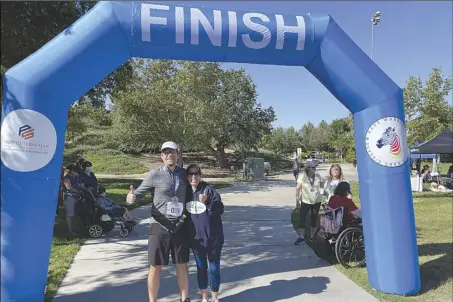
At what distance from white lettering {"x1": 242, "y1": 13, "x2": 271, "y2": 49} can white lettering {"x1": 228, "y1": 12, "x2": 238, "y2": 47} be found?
109 millimetres

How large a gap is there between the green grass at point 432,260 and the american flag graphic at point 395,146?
185 centimetres

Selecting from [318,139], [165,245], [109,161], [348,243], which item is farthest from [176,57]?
[318,139]

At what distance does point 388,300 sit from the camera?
463 cm

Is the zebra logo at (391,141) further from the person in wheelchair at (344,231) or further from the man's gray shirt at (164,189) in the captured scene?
the man's gray shirt at (164,189)

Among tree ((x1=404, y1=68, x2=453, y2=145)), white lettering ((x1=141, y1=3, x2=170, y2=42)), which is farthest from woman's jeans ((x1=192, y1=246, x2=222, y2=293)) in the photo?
tree ((x1=404, y1=68, x2=453, y2=145))

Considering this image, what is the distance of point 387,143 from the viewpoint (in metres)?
4.82

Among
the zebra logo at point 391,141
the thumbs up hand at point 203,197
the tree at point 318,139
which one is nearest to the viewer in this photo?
the thumbs up hand at point 203,197

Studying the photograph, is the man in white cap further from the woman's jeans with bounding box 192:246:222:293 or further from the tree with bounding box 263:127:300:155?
the tree with bounding box 263:127:300:155

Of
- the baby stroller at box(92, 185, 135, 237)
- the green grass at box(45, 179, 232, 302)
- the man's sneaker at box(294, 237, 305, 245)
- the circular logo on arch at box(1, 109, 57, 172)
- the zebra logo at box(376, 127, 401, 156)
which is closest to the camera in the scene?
the circular logo on arch at box(1, 109, 57, 172)

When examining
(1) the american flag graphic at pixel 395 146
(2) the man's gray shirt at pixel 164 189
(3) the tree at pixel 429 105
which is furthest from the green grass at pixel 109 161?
(1) the american flag graphic at pixel 395 146

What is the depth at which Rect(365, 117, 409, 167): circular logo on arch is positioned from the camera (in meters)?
4.82

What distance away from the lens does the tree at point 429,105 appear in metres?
20.7

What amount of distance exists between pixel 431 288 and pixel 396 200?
1377 millimetres

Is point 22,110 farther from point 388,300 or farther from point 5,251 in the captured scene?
point 388,300
